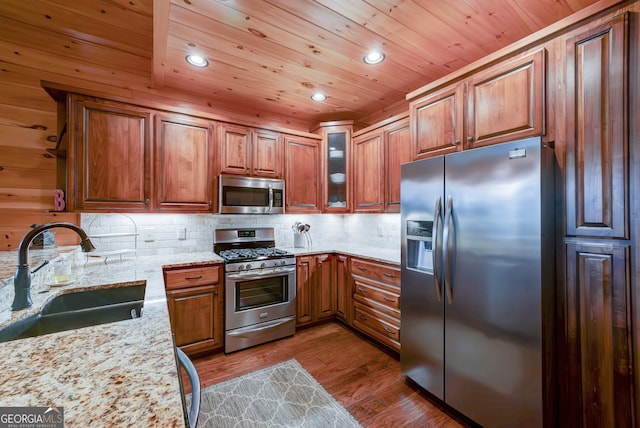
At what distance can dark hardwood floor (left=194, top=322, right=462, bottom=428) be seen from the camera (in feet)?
5.98

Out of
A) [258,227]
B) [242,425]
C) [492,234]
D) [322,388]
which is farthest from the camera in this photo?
[258,227]

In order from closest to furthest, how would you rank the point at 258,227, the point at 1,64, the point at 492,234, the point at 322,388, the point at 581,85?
the point at 581,85
the point at 492,234
the point at 322,388
the point at 1,64
the point at 258,227

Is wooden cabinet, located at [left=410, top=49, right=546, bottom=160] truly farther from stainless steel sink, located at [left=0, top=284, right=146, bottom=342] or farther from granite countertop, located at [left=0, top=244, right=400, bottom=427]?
stainless steel sink, located at [left=0, top=284, right=146, bottom=342]

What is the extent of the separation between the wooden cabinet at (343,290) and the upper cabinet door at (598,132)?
1.99 meters

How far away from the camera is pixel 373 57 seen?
2264mm

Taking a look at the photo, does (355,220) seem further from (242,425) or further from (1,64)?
(1,64)

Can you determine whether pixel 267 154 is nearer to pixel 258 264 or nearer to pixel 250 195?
pixel 250 195

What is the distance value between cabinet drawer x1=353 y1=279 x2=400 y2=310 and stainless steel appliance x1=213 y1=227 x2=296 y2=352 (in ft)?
2.25

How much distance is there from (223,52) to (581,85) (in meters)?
2.36

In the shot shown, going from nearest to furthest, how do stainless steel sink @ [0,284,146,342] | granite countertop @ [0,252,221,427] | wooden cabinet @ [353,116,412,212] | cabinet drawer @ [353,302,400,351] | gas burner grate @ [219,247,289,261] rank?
granite countertop @ [0,252,221,427]
stainless steel sink @ [0,284,146,342]
cabinet drawer @ [353,302,400,351]
gas burner grate @ [219,247,289,261]
wooden cabinet @ [353,116,412,212]

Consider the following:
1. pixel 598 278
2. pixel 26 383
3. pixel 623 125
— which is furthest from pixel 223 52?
pixel 598 278

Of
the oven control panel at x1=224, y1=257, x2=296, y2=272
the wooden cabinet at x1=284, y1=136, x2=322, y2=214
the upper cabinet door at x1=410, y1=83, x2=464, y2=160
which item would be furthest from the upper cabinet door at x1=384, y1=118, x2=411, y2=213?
the oven control panel at x1=224, y1=257, x2=296, y2=272

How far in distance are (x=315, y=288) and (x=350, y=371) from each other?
995mm

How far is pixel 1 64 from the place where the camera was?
7.29 feet
